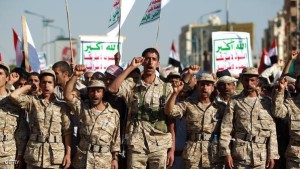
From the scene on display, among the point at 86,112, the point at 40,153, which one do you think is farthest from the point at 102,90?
the point at 40,153

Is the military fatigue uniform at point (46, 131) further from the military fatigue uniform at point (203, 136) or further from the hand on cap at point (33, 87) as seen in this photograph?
the military fatigue uniform at point (203, 136)

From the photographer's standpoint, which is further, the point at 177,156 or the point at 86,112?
the point at 177,156

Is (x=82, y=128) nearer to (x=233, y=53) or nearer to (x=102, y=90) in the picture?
(x=102, y=90)

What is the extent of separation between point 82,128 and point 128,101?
0.72m

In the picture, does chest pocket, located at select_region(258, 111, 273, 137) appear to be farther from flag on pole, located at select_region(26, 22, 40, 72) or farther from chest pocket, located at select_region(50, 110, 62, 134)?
flag on pole, located at select_region(26, 22, 40, 72)

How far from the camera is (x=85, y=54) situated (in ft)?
52.9

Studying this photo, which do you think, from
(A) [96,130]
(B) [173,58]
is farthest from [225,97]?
(B) [173,58]

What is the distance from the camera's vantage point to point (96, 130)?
11094 millimetres

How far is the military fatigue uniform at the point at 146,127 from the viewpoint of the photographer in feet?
36.9

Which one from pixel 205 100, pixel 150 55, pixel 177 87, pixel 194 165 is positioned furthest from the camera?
pixel 205 100

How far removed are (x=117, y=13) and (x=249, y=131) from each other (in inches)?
155

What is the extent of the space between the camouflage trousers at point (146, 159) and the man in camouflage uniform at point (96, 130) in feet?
0.63

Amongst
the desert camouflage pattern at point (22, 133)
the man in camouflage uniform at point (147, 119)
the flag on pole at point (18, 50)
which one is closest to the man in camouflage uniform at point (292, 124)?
the man in camouflage uniform at point (147, 119)

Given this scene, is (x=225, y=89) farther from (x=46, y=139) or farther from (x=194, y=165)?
(x=46, y=139)
